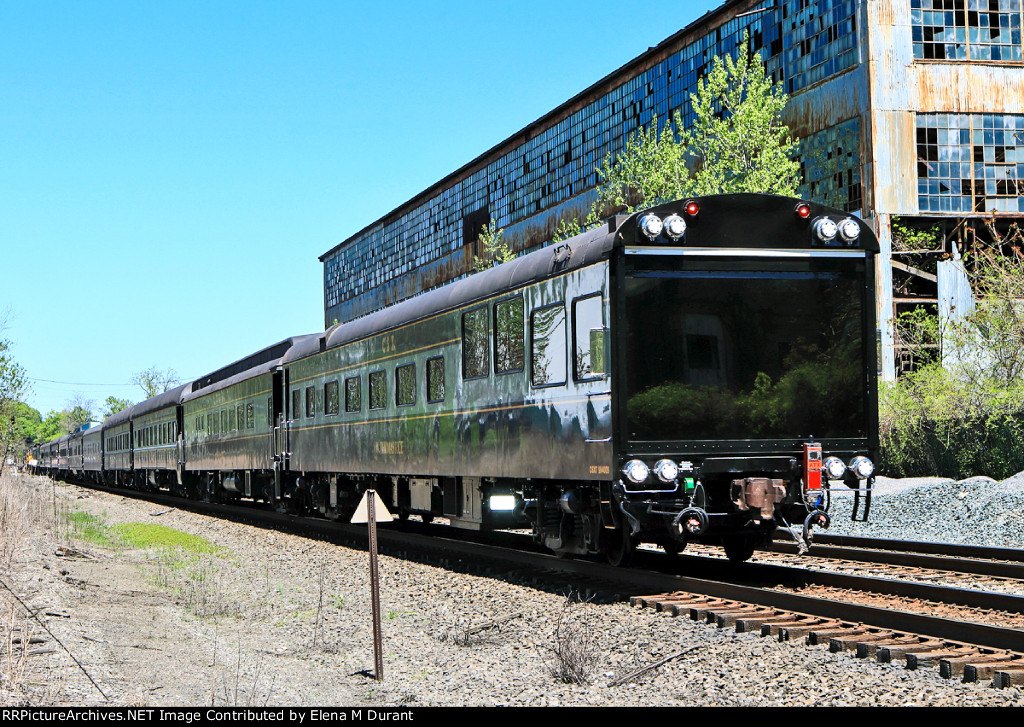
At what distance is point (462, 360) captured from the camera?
1430 centimetres

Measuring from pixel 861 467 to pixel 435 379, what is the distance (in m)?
6.13

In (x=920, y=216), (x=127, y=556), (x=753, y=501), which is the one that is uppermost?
(x=920, y=216)

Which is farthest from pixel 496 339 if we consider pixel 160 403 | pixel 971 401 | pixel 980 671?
pixel 160 403

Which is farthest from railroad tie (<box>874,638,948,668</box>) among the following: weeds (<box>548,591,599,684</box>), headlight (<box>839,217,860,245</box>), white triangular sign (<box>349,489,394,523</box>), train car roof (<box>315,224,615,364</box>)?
headlight (<box>839,217,860,245</box>)

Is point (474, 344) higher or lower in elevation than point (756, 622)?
higher

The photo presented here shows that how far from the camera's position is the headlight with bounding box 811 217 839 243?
37.0 feet

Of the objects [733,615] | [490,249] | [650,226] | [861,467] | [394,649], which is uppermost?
[490,249]

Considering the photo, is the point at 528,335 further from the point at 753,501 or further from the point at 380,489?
the point at 380,489

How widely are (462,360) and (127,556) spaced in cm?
763

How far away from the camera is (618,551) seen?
41.5ft

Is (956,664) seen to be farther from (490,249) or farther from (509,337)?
(490,249)

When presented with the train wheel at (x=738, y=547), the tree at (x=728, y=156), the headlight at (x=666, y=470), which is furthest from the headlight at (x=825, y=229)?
the tree at (x=728, y=156)
